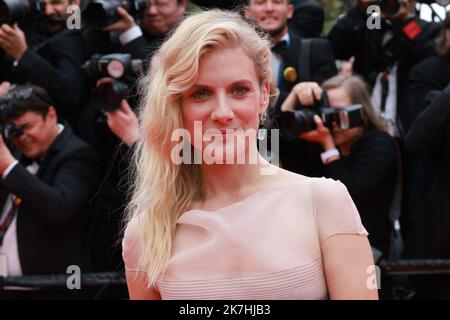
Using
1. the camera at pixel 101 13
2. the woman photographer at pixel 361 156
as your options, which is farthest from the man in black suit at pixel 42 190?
the woman photographer at pixel 361 156

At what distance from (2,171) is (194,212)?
197cm

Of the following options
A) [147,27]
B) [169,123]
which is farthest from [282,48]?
[169,123]

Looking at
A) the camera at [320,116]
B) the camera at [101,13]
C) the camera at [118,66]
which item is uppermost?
the camera at [101,13]

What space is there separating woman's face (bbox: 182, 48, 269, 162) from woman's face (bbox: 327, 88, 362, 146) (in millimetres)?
1973

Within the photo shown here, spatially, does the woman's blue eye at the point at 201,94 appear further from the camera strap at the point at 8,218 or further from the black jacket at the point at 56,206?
the camera strap at the point at 8,218

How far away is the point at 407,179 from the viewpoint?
4.07m

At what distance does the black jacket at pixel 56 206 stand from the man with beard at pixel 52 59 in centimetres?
25

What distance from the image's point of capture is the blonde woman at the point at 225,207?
5.94 ft

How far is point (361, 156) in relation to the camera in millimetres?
3768

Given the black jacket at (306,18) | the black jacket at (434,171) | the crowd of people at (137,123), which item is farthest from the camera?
the black jacket at (306,18)
